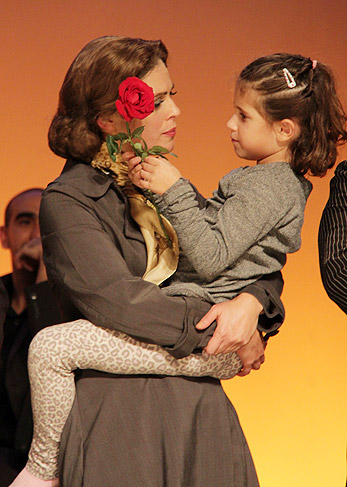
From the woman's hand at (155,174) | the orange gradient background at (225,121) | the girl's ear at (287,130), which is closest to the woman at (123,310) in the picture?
the woman's hand at (155,174)

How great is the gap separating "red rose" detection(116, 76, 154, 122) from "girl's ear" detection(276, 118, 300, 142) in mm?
434

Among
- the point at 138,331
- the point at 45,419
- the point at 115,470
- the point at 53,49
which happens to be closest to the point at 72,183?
the point at 138,331

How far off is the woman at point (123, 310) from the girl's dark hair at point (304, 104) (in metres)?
0.29

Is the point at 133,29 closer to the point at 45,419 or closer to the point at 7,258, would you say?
the point at 7,258

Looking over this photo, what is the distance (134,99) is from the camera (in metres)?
2.06

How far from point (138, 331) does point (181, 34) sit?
7.77 ft

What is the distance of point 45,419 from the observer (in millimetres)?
2055

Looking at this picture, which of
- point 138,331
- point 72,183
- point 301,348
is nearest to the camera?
point 138,331

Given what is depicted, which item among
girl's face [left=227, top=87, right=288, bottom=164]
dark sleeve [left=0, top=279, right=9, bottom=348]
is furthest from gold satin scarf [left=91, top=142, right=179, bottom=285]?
dark sleeve [left=0, top=279, right=9, bottom=348]

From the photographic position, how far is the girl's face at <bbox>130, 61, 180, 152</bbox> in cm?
225

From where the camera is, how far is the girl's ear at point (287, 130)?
90.4 inches

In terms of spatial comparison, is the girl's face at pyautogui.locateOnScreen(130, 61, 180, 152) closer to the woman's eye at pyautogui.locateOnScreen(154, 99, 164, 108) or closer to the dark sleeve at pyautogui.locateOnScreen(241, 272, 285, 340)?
the woman's eye at pyautogui.locateOnScreen(154, 99, 164, 108)

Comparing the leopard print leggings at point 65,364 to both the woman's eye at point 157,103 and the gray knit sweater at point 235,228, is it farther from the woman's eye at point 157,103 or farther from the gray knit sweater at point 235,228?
the woman's eye at point 157,103

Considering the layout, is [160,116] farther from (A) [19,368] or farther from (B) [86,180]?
(A) [19,368]
